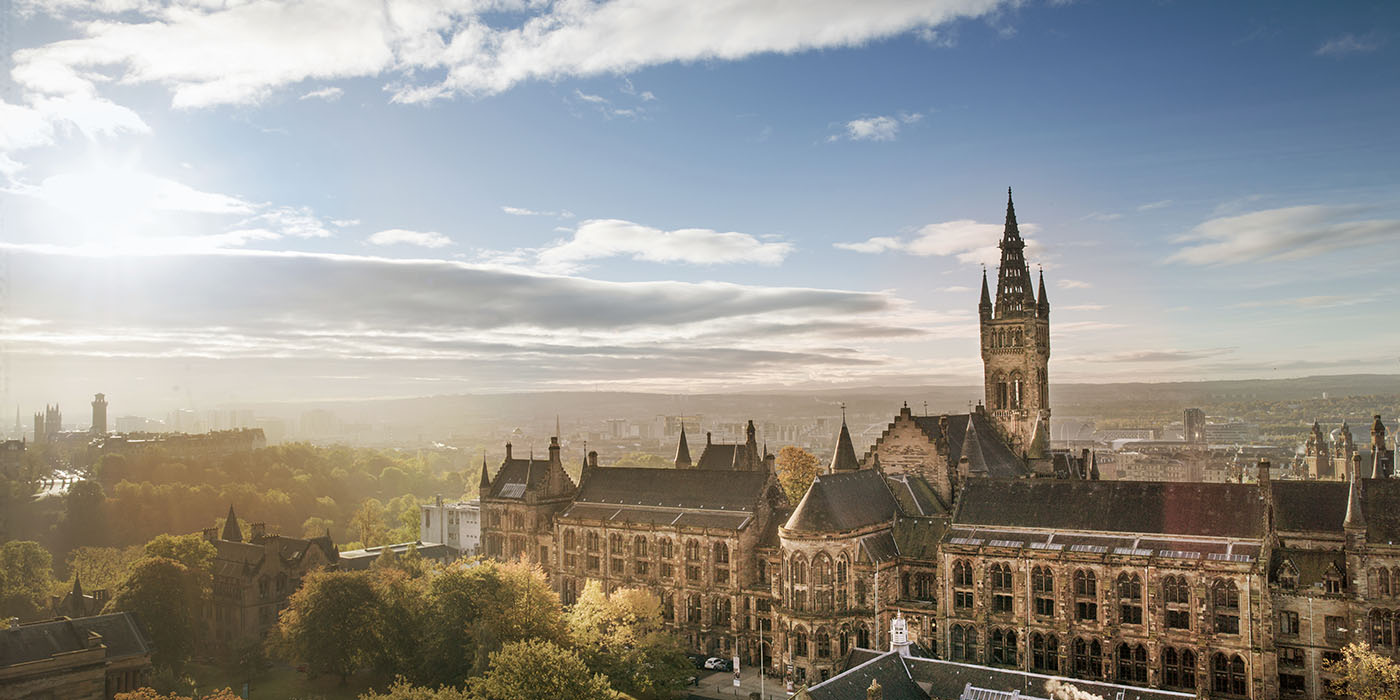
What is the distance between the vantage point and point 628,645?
6531 cm

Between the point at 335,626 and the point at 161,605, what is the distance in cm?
1904

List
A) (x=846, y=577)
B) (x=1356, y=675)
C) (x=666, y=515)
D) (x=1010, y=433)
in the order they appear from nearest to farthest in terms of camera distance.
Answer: (x=1356, y=675)
(x=846, y=577)
(x=666, y=515)
(x=1010, y=433)

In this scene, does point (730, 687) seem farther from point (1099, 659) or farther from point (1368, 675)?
point (1368, 675)

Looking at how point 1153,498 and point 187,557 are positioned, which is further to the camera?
point 187,557

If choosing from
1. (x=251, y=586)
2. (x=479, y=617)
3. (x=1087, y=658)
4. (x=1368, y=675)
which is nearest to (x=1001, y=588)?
(x=1087, y=658)

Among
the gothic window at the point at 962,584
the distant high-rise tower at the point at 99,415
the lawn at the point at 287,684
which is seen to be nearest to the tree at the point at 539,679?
the lawn at the point at 287,684

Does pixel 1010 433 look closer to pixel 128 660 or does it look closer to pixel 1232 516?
pixel 1232 516

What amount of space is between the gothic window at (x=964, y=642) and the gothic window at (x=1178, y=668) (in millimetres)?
12033

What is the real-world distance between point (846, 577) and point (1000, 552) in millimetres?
10919

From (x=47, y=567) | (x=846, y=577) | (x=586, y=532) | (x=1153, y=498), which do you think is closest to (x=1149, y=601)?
(x=1153, y=498)

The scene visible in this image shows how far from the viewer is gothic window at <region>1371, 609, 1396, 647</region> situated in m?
53.8

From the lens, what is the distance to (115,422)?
136750 mm

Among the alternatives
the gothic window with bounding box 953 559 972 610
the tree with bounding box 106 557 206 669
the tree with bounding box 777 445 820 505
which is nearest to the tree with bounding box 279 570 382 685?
the tree with bounding box 106 557 206 669

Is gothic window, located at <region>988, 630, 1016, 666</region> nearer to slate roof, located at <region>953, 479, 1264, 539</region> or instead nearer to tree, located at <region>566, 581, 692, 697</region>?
slate roof, located at <region>953, 479, 1264, 539</region>
